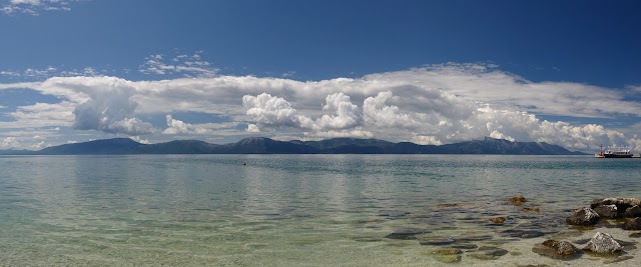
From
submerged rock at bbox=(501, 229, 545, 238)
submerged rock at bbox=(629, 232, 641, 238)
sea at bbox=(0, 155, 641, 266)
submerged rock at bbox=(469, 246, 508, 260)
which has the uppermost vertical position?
submerged rock at bbox=(629, 232, 641, 238)

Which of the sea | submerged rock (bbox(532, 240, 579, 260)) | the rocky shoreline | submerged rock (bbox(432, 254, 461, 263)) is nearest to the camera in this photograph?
submerged rock (bbox(432, 254, 461, 263))

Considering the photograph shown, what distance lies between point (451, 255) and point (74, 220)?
2928 cm

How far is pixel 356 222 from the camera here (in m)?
32.3

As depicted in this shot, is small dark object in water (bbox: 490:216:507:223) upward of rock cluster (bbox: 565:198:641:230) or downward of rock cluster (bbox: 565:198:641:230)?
downward

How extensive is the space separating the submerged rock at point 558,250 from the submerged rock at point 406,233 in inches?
279

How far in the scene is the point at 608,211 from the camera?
1267 inches

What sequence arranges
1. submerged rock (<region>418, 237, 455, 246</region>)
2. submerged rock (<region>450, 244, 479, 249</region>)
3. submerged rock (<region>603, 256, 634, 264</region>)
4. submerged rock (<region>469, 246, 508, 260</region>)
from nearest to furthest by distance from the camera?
submerged rock (<region>603, 256, 634, 264</region>), submerged rock (<region>469, 246, 508, 260</region>), submerged rock (<region>450, 244, 479, 249</region>), submerged rock (<region>418, 237, 455, 246</region>)

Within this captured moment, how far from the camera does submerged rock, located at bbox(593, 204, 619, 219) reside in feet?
105

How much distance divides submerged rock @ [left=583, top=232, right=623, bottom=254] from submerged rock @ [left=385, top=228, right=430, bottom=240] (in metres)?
9.38

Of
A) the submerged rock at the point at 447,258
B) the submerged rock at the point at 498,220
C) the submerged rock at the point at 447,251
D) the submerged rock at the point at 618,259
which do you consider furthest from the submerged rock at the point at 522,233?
the submerged rock at the point at 447,258

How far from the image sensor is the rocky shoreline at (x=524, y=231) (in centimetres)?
2106

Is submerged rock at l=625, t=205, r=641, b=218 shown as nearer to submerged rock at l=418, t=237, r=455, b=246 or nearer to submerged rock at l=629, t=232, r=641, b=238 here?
submerged rock at l=629, t=232, r=641, b=238

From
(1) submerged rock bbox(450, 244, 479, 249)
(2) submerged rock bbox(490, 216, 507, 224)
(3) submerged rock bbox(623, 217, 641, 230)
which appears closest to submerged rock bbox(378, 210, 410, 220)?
(2) submerged rock bbox(490, 216, 507, 224)

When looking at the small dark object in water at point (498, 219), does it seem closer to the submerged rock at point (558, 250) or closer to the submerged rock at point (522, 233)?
the submerged rock at point (522, 233)
